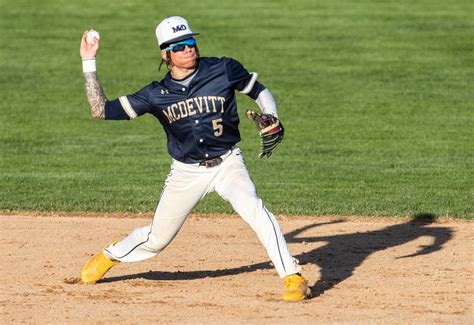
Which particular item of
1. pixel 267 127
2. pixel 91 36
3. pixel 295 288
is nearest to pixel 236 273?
pixel 295 288

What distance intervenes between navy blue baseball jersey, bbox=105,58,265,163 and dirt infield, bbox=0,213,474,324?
48.0 inches

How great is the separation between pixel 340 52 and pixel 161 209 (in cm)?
1408

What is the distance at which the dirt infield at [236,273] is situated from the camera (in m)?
8.41

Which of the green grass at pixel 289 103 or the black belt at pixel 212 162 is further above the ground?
the black belt at pixel 212 162

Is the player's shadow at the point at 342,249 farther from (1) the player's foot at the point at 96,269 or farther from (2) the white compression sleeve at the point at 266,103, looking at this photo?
(2) the white compression sleeve at the point at 266,103

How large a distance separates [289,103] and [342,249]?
330 inches

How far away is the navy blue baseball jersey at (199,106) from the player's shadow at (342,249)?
56.8 inches

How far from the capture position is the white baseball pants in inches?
337

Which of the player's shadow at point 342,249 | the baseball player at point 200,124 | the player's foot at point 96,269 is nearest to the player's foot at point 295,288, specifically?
the baseball player at point 200,124

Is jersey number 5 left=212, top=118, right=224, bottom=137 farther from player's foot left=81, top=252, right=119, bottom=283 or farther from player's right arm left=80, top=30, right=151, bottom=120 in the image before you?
player's foot left=81, top=252, right=119, bottom=283

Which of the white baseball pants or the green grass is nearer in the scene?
the white baseball pants

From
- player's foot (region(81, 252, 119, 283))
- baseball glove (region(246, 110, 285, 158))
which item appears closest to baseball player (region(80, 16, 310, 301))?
baseball glove (region(246, 110, 285, 158))

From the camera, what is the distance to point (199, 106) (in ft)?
28.5

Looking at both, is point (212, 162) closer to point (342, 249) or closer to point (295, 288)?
point (295, 288)
